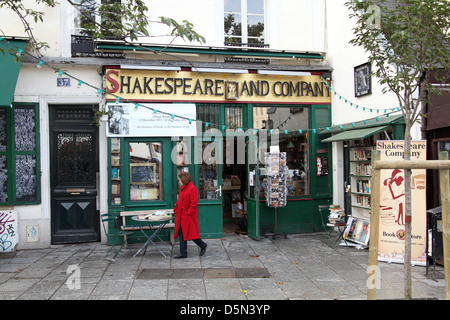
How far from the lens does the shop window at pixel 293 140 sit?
9.20 metres

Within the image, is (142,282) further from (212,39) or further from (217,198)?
(212,39)

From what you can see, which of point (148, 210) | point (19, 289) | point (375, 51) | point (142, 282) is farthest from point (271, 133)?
point (19, 289)

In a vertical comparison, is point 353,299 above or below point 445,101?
below

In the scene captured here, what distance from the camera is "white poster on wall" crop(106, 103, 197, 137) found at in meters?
8.27

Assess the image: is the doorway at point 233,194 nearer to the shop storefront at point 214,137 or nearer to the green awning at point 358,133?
the shop storefront at point 214,137

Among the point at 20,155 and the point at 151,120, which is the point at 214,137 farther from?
the point at 20,155

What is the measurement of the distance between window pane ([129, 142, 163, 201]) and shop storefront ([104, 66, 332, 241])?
0.02m

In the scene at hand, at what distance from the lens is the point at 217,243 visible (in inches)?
329

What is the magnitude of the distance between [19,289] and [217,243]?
4004mm

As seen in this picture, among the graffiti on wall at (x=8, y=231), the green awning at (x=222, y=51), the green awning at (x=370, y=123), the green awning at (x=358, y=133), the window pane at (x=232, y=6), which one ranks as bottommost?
the graffiti on wall at (x=8, y=231)

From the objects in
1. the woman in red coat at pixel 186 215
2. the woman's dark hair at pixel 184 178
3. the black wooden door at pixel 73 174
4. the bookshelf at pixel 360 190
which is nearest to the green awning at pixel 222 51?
the black wooden door at pixel 73 174

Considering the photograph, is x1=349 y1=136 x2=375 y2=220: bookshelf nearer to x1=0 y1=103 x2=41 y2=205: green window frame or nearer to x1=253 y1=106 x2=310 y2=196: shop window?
x1=253 y1=106 x2=310 y2=196: shop window

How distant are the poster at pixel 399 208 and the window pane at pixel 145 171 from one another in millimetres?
4715

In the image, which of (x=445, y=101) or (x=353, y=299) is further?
(x=445, y=101)
